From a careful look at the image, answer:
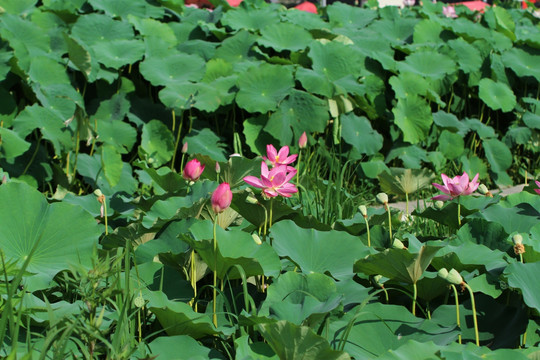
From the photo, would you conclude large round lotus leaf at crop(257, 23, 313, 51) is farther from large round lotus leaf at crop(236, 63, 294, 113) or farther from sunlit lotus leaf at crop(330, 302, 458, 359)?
sunlit lotus leaf at crop(330, 302, 458, 359)

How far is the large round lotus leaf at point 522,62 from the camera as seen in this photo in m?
3.81

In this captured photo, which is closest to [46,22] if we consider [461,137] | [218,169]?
[218,169]

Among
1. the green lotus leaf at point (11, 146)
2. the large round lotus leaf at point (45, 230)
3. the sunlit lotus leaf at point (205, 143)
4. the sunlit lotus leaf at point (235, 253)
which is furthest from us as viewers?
the sunlit lotus leaf at point (205, 143)

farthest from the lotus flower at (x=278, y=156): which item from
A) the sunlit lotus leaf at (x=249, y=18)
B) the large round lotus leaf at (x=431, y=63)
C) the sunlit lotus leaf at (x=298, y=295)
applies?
the large round lotus leaf at (x=431, y=63)

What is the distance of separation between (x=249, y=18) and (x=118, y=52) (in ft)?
2.78

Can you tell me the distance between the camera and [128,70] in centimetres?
326

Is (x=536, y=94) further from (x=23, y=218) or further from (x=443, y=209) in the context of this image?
(x=23, y=218)

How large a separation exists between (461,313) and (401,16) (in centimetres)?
328

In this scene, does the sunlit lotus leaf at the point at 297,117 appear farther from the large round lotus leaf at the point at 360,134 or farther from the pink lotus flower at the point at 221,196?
the pink lotus flower at the point at 221,196

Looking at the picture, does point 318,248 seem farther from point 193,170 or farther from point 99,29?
point 99,29

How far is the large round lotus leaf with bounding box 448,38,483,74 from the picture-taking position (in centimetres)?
371

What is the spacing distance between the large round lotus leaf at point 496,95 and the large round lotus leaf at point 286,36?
1.01m

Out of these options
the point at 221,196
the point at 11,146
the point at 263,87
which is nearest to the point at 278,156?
the point at 221,196

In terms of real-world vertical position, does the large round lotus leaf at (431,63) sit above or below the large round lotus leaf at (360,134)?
above
